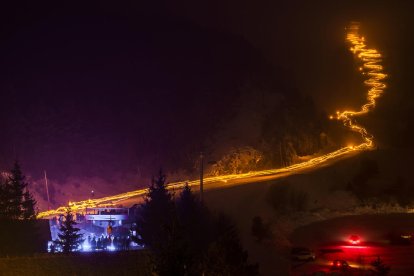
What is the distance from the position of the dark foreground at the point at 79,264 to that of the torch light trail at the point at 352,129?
47.5 feet

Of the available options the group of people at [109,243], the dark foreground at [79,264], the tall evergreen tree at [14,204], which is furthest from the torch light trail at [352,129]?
the dark foreground at [79,264]

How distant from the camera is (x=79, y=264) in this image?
50.9 ft

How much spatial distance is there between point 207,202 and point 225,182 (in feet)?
18.1

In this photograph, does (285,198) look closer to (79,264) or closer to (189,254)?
(79,264)

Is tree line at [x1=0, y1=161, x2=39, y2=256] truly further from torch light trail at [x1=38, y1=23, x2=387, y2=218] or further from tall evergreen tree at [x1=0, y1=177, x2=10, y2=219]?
torch light trail at [x1=38, y1=23, x2=387, y2=218]

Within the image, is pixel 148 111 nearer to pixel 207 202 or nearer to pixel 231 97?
pixel 231 97

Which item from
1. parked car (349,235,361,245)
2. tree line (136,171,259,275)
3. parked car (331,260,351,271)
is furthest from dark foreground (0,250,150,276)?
parked car (349,235,361,245)

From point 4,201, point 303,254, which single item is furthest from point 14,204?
point 303,254

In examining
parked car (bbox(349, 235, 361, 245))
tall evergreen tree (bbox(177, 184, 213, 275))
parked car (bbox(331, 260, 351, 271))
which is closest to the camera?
parked car (bbox(331, 260, 351, 271))

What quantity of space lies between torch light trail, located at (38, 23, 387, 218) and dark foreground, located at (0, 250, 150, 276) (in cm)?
1448

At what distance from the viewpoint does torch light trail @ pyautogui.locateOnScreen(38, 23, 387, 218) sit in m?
33.8

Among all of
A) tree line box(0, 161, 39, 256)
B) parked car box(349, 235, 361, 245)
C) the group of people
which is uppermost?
tree line box(0, 161, 39, 256)

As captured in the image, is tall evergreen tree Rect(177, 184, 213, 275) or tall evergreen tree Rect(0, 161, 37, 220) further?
tall evergreen tree Rect(0, 161, 37, 220)

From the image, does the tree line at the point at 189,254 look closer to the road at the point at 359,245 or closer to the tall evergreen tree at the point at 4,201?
the road at the point at 359,245
